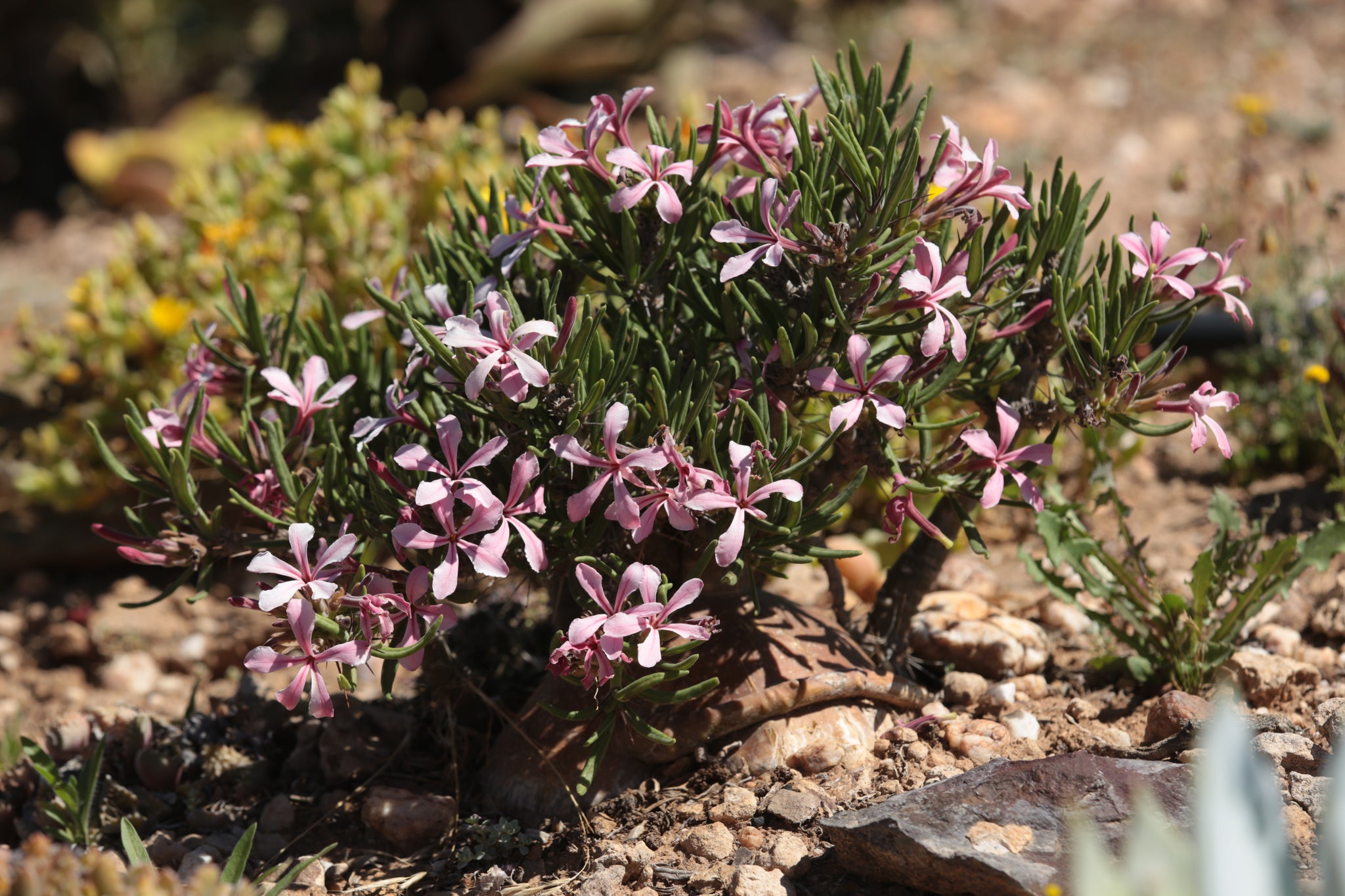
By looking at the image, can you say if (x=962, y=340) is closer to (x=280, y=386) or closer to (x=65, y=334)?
(x=280, y=386)

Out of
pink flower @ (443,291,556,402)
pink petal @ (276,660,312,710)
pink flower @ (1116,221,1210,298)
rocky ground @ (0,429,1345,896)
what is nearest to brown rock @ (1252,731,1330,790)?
rocky ground @ (0,429,1345,896)

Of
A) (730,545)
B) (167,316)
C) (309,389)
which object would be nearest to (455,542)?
(730,545)

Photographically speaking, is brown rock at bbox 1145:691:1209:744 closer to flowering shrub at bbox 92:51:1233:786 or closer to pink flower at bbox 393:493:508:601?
flowering shrub at bbox 92:51:1233:786

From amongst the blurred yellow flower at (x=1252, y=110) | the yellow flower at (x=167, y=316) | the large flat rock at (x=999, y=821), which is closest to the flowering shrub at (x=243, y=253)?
the yellow flower at (x=167, y=316)

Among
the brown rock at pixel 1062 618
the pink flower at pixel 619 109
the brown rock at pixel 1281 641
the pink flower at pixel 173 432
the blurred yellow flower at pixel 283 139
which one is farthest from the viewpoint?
the blurred yellow flower at pixel 283 139

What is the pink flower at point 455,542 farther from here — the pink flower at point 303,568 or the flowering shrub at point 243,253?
the flowering shrub at point 243,253
